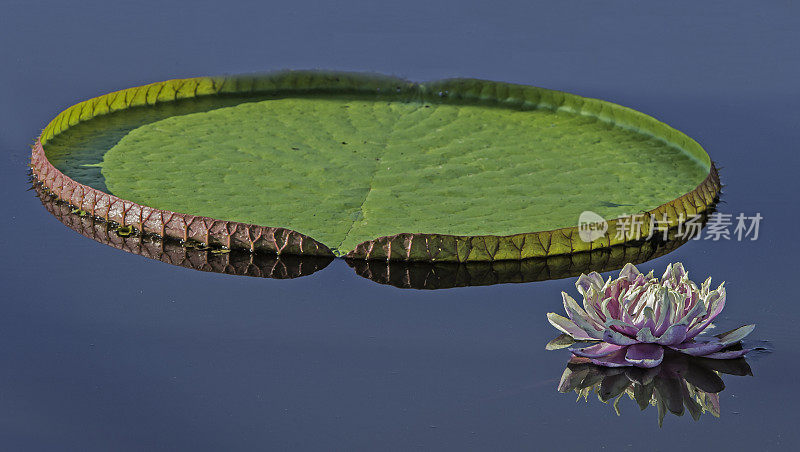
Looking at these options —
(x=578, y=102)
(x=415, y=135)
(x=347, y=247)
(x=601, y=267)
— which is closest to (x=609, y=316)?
(x=601, y=267)

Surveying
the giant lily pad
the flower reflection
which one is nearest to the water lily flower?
the flower reflection

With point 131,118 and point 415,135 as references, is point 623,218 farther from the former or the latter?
point 131,118

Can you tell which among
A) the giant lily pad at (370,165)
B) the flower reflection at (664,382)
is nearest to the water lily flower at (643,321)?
the flower reflection at (664,382)

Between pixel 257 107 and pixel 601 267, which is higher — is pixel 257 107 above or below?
above
